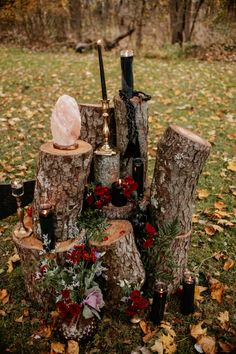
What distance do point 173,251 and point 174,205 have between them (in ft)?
1.32

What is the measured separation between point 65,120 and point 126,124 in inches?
22.4

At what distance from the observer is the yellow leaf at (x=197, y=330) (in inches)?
97.8

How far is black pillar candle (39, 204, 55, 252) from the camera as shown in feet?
7.52

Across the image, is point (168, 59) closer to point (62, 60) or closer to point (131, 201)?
point (62, 60)

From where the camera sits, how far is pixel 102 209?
2684mm

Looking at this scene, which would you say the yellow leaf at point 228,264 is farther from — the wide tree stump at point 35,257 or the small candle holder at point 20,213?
the small candle holder at point 20,213

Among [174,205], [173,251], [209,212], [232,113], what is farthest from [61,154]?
[232,113]

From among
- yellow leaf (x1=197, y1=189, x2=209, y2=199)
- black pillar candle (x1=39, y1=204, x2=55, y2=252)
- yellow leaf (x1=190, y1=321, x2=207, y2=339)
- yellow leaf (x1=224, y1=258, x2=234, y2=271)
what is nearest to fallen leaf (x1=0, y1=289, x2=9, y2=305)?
black pillar candle (x1=39, y1=204, x2=55, y2=252)

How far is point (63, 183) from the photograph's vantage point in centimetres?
235

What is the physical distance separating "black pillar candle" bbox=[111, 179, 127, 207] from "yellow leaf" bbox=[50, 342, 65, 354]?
3.51ft

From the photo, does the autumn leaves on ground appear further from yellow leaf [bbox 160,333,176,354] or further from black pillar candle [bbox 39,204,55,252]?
black pillar candle [bbox 39,204,55,252]

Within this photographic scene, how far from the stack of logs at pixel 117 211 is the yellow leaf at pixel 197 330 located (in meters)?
0.36

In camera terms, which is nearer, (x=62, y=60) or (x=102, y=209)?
(x=102, y=209)

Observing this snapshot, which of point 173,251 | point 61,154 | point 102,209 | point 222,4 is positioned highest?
point 222,4
